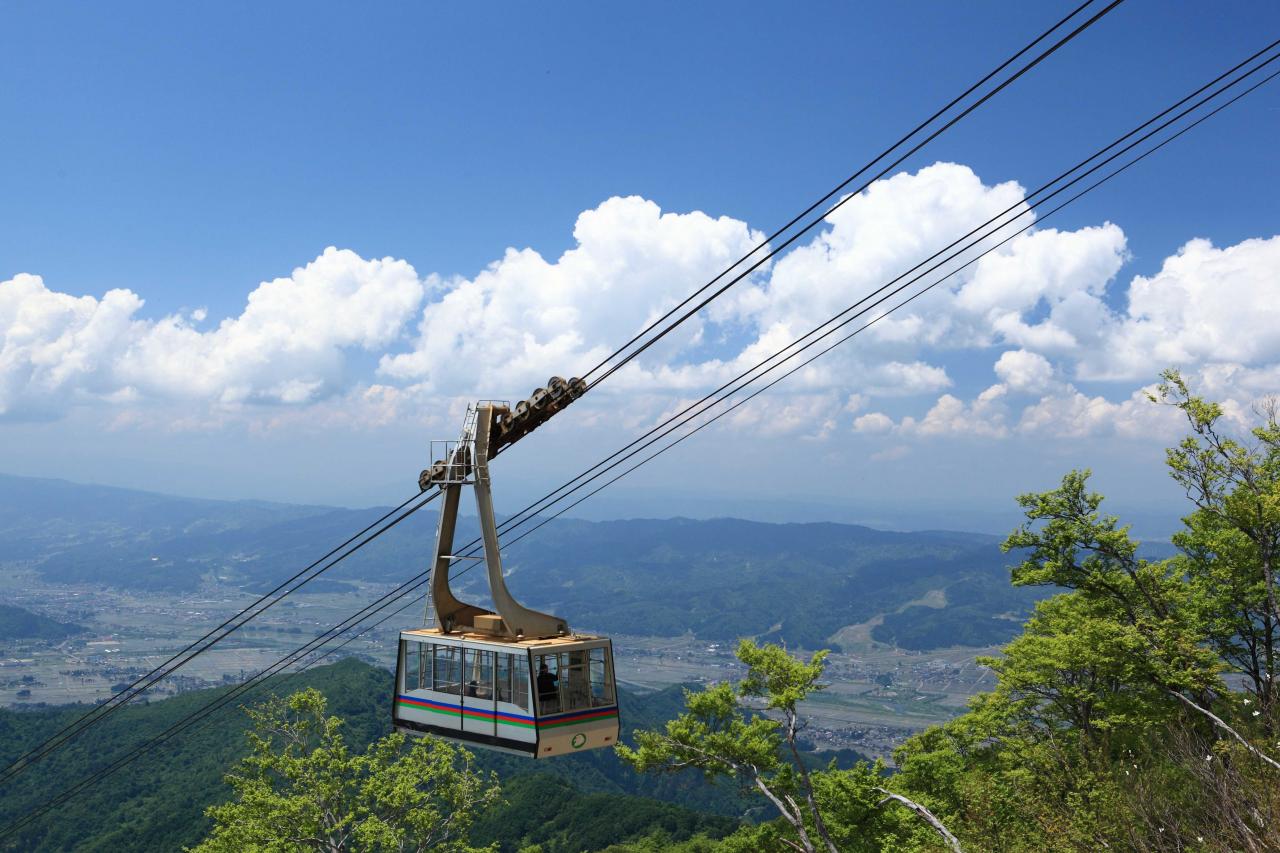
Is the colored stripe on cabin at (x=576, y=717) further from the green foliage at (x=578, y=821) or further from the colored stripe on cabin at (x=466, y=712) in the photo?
the green foliage at (x=578, y=821)

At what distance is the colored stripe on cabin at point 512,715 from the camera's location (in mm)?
16828

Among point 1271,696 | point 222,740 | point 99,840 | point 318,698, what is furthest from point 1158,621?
point 222,740

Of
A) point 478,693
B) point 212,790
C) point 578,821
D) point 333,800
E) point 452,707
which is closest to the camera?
point 478,693

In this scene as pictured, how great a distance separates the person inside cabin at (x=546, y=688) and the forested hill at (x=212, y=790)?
268ft

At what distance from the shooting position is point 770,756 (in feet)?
101

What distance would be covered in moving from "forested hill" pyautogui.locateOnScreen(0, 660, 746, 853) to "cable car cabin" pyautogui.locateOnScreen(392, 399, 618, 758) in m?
79.0

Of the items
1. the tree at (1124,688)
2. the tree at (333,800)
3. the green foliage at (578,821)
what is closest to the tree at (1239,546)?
the tree at (1124,688)

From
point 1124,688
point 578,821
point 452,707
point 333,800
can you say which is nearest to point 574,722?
point 452,707

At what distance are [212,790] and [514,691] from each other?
129236 millimetres

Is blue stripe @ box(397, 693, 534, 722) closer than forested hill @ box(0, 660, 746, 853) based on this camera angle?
Yes

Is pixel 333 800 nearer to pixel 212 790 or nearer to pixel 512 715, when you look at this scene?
pixel 512 715

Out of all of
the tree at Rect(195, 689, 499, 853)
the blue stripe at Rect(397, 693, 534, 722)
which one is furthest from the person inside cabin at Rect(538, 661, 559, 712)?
the tree at Rect(195, 689, 499, 853)

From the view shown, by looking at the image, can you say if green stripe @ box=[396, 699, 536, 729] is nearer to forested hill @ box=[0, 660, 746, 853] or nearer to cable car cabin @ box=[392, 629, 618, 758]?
cable car cabin @ box=[392, 629, 618, 758]

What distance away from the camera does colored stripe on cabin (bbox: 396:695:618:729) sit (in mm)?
16828
